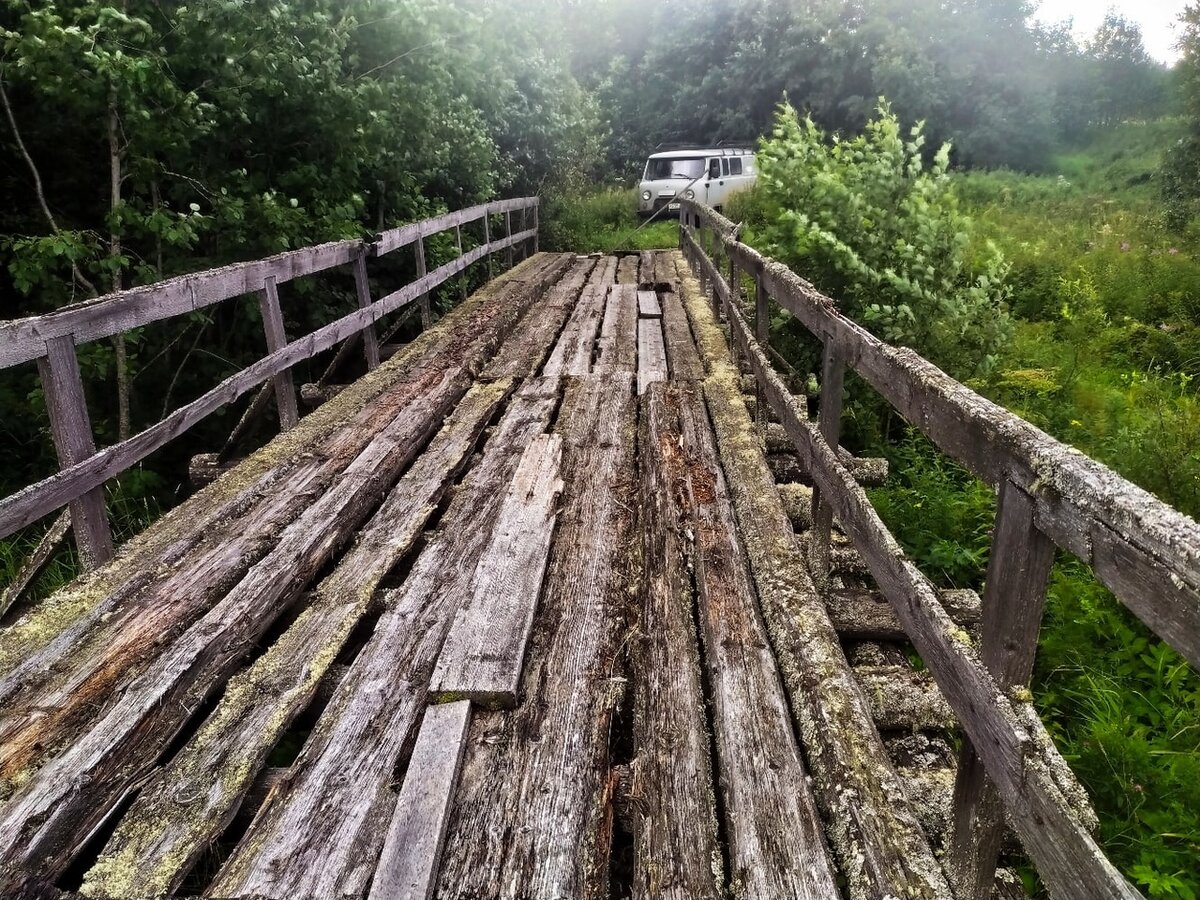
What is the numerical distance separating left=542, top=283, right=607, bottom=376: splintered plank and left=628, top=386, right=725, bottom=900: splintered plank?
295 cm

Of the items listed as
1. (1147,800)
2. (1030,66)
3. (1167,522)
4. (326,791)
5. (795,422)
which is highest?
(1030,66)

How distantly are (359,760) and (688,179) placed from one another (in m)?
21.2

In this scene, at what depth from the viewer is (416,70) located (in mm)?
9055

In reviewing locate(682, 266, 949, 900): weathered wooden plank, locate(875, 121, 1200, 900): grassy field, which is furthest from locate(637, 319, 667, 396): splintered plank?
locate(682, 266, 949, 900): weathered wooden plank

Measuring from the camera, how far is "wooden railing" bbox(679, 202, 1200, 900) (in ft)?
3.99

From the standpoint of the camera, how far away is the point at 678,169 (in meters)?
22.0

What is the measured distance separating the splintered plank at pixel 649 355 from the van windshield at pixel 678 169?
1498cm

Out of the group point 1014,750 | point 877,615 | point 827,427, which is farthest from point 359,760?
point 827,427

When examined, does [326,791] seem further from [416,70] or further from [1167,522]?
[416,70]

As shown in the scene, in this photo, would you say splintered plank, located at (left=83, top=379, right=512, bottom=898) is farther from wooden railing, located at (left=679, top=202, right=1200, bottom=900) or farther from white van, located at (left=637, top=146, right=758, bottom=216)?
white van, located at (left=637, top=146, right=758, bottom=216)

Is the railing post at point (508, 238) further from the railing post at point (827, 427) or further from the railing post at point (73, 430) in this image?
the railing post at point (827, 427)

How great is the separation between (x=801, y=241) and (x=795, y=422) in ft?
12.2

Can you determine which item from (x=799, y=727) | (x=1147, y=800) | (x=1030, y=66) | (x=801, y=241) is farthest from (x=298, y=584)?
(x=1030, y=66)

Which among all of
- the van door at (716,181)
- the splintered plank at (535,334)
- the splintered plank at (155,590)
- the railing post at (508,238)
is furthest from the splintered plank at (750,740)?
the van door at (716,181)
